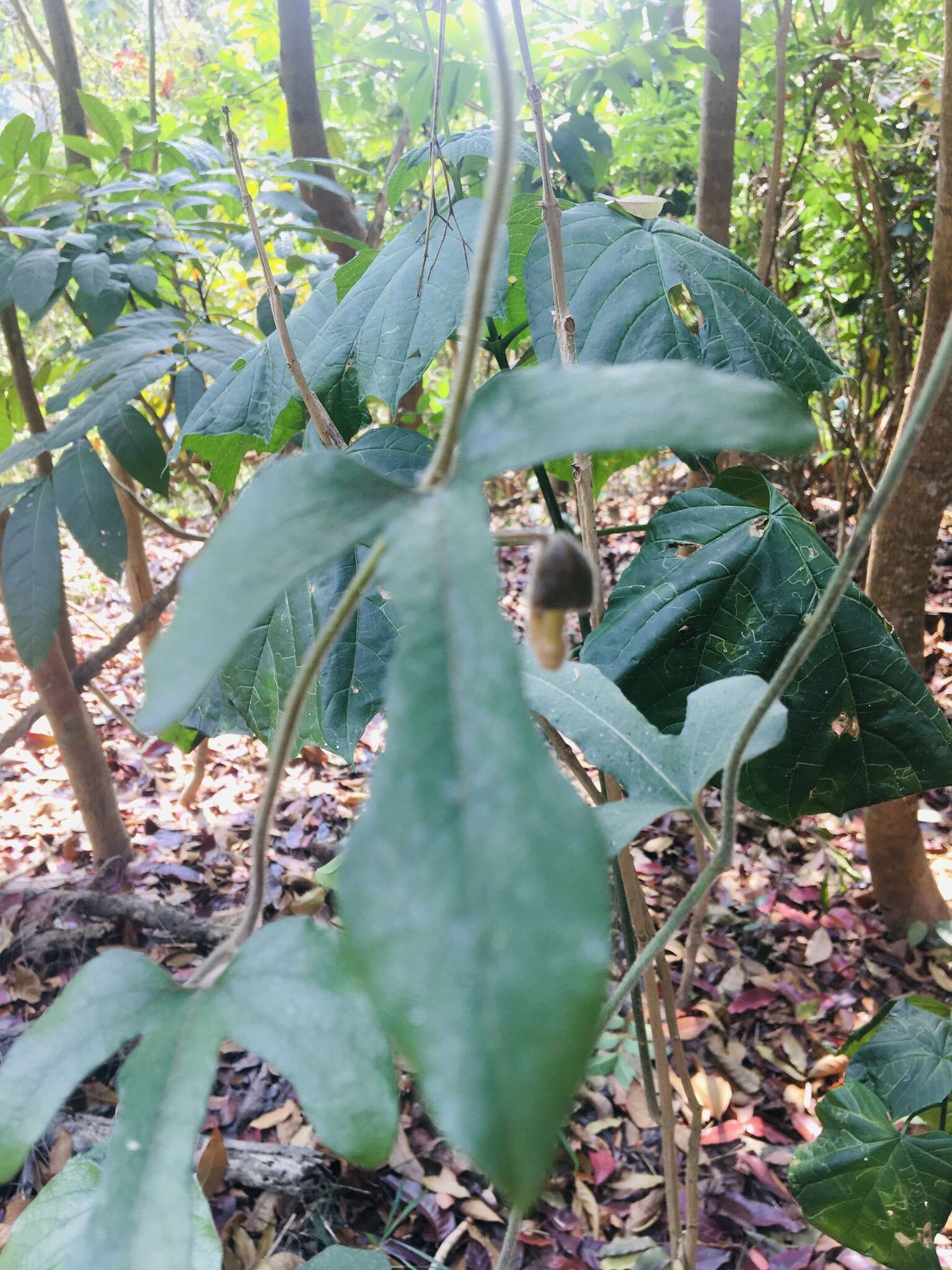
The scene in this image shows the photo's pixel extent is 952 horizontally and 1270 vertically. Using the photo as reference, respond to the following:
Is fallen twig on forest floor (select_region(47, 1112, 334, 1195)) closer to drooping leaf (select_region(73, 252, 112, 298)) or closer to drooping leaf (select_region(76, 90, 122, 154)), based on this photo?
drooping leaf (select_region(73, 252, 112, 298))

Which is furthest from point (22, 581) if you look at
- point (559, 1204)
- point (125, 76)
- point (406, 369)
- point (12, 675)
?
point (125, 76)

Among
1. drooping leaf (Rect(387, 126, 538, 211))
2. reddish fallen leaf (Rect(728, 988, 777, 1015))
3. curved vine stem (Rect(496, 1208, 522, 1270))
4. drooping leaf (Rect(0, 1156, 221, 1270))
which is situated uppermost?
drooping leaf (Rect(387, 126, 538, 211))

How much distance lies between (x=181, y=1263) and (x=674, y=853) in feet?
6.79

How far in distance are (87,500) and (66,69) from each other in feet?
3.81

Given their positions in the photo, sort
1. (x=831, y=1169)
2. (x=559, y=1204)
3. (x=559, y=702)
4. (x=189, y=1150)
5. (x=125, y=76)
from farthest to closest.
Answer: (x=125, y=76)
(x=559, y=1204)
(x=831, y=1169)
(x=559, y=702)
(x=189, y=1150)

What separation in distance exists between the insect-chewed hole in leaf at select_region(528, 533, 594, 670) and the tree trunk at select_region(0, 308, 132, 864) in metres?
1.41

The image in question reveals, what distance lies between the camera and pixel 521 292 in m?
0.94

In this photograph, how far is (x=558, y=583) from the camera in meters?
0.29

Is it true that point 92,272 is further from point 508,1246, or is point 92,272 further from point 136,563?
point 508,1246

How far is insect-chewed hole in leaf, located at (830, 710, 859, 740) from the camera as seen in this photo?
30.7 inches

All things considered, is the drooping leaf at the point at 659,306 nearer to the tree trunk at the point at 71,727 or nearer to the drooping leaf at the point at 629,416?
the drooping leaf at the point at 629,416

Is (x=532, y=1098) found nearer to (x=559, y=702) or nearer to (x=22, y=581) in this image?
(x=559, y=702)

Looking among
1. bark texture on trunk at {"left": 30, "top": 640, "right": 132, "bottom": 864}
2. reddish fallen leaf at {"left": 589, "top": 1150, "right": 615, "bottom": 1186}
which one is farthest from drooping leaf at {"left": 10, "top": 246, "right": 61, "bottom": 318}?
reddish fallen leaf at {"left": 589, "top": 1150, "right": 615, "bottom": 1186}

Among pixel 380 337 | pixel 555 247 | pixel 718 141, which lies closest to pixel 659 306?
pixel 555 247
